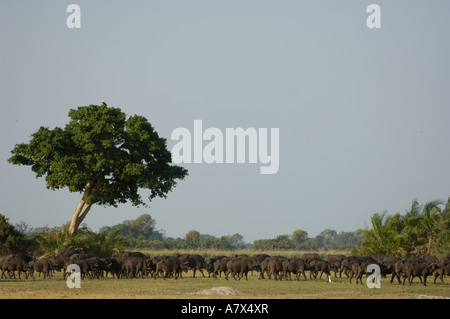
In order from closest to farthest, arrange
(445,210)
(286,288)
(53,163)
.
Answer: (286,288)
(53,163)
(445,210)

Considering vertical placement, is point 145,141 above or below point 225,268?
above

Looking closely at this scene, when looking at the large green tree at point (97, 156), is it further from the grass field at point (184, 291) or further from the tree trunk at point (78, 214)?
the grass field at point (184, 291)

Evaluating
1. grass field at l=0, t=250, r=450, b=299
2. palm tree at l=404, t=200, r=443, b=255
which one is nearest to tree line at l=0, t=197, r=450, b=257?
palm tree at l=404, t=200, r=443, b=255

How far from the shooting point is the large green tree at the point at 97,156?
154 ft

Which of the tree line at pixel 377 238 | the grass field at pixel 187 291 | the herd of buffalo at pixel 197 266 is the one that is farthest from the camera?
the tree line at pixel 377 238

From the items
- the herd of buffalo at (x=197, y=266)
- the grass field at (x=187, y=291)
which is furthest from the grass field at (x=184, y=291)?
the herd of buffalo at (x=197, y=266)

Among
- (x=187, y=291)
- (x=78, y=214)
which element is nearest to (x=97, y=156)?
(x=78, y=214)

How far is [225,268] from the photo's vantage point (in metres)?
39.9

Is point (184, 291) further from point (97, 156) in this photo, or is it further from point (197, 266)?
point (97, 156)

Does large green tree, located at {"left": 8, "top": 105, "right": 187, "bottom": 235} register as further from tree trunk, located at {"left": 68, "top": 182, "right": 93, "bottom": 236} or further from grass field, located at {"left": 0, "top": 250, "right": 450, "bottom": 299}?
grass field, located at {"left": 0, "top": 250, "right": 450, "bottom": 299}

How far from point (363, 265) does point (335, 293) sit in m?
8.34

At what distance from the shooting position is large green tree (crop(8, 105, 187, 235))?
154ft
